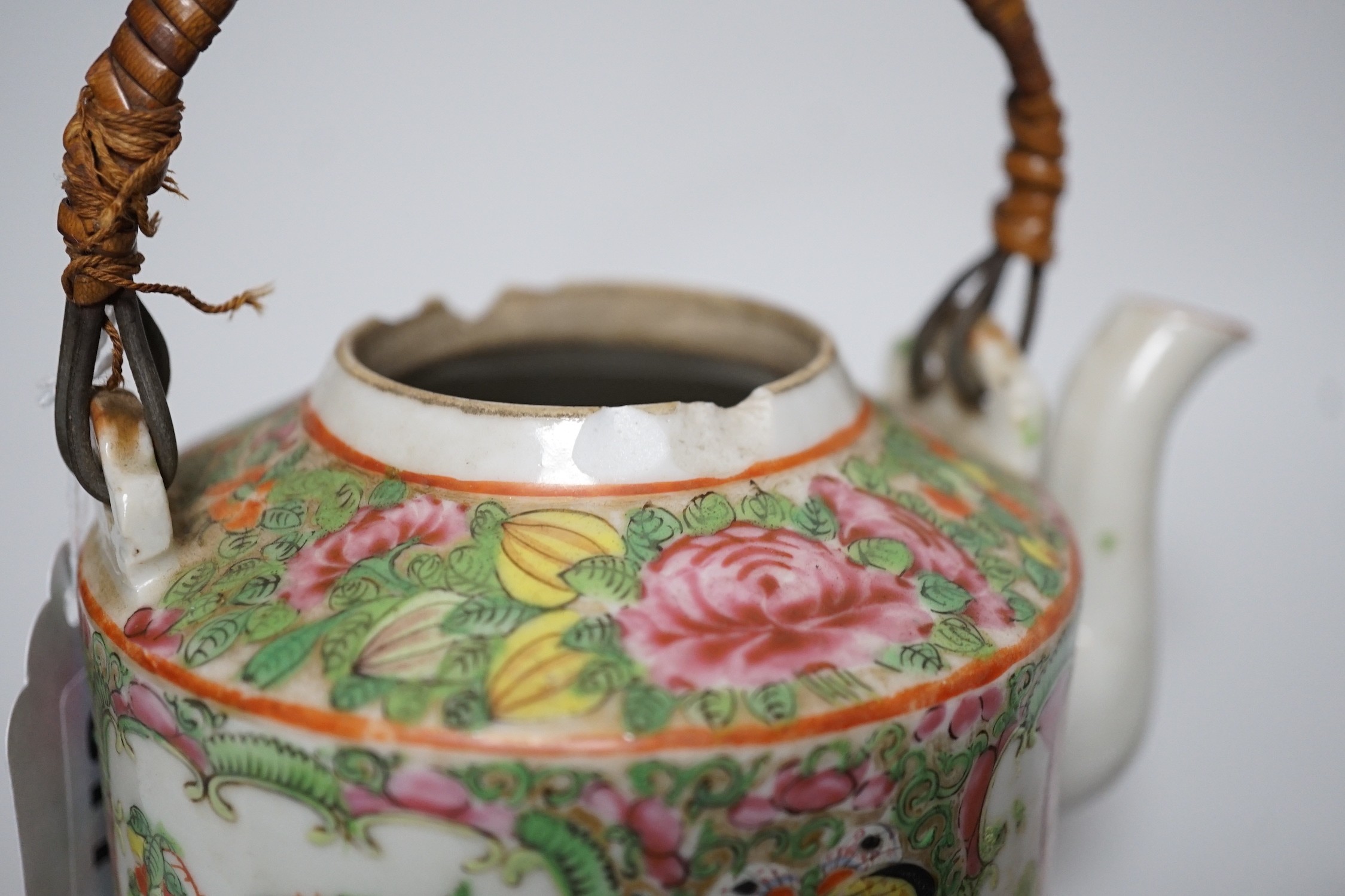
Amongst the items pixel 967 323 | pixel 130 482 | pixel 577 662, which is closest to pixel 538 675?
pixel 577 662

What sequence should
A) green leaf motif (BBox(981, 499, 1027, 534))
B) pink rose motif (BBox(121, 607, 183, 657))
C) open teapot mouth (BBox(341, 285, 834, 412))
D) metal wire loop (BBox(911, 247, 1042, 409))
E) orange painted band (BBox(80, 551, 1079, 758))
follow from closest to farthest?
orange painted band (BBox(80, 551, 1079, 758))
pink rose motif (BBox(121, 607, 183, 657))
green leaf motif (BBox(981, 499, 1027, 534))
open teapot mouth (BBox(341, 285, 834, 412))
metal wire loop (BBox(911, 247, 1042, 409))

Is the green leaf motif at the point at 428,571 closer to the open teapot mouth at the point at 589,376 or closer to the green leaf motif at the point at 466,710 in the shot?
the green leaf motif at the point at 466,710

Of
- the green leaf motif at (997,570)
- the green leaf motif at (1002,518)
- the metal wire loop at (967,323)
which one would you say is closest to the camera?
the green leaf motif at (997,570)

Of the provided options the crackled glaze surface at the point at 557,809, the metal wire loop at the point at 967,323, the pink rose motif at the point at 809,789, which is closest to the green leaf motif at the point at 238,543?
the crackled glaze surface at the point at 557,809

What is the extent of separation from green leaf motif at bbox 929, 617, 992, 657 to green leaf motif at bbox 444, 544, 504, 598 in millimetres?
295

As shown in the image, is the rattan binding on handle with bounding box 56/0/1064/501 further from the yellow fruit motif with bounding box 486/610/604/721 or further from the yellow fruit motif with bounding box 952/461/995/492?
the yellow fruit motif with bounding box 952/461/995/492

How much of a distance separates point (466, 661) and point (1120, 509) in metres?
0.75

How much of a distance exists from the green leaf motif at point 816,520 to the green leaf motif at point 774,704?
0.16m

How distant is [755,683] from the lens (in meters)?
0.84

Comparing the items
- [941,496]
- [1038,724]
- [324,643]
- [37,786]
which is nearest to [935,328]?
[941,496]

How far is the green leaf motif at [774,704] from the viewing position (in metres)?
0.83

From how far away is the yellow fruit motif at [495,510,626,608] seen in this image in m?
0.90

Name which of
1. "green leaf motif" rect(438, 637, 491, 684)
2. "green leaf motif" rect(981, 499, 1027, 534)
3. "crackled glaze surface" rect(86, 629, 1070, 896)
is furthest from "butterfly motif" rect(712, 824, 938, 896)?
"green leaf motif" rect(981, 499, 1027, 534)

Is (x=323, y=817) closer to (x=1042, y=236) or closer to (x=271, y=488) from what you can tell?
(x=271, y=488)
